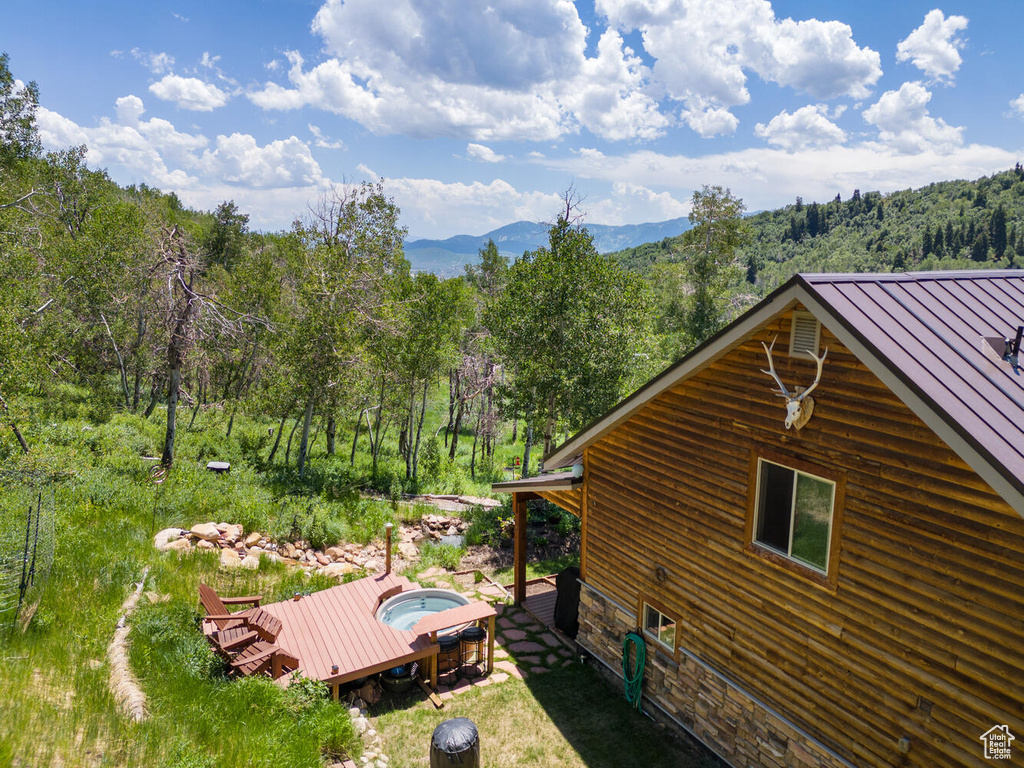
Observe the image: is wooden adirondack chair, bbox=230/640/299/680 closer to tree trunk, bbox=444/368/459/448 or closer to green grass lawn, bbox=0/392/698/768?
green grass lawn, bbox=0/392/698/768

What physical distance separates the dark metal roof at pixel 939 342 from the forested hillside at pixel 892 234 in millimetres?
76385

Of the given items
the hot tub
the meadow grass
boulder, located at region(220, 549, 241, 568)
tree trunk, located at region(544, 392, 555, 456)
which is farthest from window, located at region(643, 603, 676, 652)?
tree trunk, located at region(544, 392, 555, 456)

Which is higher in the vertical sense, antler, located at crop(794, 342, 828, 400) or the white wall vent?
the white wall vent

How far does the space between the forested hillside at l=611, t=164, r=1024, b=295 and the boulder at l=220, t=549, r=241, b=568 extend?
7531 centimetres

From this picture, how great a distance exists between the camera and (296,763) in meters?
6.39

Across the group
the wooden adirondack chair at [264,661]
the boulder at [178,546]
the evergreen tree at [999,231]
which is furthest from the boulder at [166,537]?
the evergreen tree at [999,231]

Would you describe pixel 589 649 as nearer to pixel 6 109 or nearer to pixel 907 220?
pixel 6 109

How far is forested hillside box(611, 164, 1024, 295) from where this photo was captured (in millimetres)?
96500

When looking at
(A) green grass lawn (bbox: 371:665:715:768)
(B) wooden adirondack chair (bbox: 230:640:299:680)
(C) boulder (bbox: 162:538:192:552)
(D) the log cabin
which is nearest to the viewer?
(D) the log cabin

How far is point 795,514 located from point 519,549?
6.92m

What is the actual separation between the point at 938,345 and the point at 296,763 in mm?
7939

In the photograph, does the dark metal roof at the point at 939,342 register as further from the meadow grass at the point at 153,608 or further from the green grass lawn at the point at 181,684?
the meadow grass at the point at 153,608

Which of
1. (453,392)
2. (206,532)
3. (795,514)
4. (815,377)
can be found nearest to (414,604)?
(206,532)

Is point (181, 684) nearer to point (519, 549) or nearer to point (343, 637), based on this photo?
point (343, 637)
